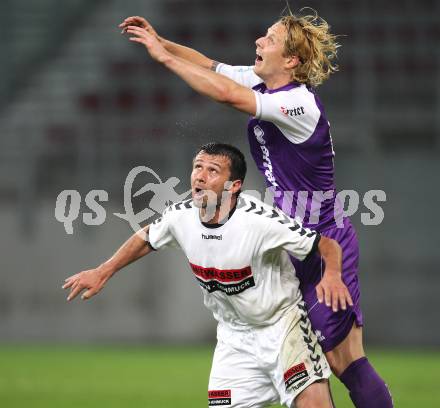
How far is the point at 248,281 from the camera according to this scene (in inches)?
185

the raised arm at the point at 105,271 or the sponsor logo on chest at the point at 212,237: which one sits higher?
the sponsor logo on chest at the point at 212,237

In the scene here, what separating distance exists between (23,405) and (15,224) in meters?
4.73

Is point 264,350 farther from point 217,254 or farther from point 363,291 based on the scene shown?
point 363,291

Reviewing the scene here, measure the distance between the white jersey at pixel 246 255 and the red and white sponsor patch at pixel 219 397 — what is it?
31 cm

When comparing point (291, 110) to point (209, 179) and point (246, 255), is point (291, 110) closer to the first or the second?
point (209, 179)

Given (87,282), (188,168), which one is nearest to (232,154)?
(87,282)

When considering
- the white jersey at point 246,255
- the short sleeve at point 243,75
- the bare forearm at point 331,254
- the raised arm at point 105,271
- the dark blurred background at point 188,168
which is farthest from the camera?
the dark blurred background at point 188,168

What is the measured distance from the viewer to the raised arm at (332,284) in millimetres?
4406

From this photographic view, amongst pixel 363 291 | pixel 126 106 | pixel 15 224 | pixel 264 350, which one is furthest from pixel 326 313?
pixel 126 106

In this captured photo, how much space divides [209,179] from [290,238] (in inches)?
18.3

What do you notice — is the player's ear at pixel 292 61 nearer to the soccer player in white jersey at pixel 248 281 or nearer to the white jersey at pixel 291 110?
the white jersey at pixel 291 110

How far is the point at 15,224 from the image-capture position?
39.5 ft

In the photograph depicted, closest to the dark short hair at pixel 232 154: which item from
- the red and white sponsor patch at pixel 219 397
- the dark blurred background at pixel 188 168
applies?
the red and white sponsor patch at pixel 219 397

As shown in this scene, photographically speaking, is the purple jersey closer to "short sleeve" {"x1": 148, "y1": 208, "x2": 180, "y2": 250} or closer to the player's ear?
the player's ear
